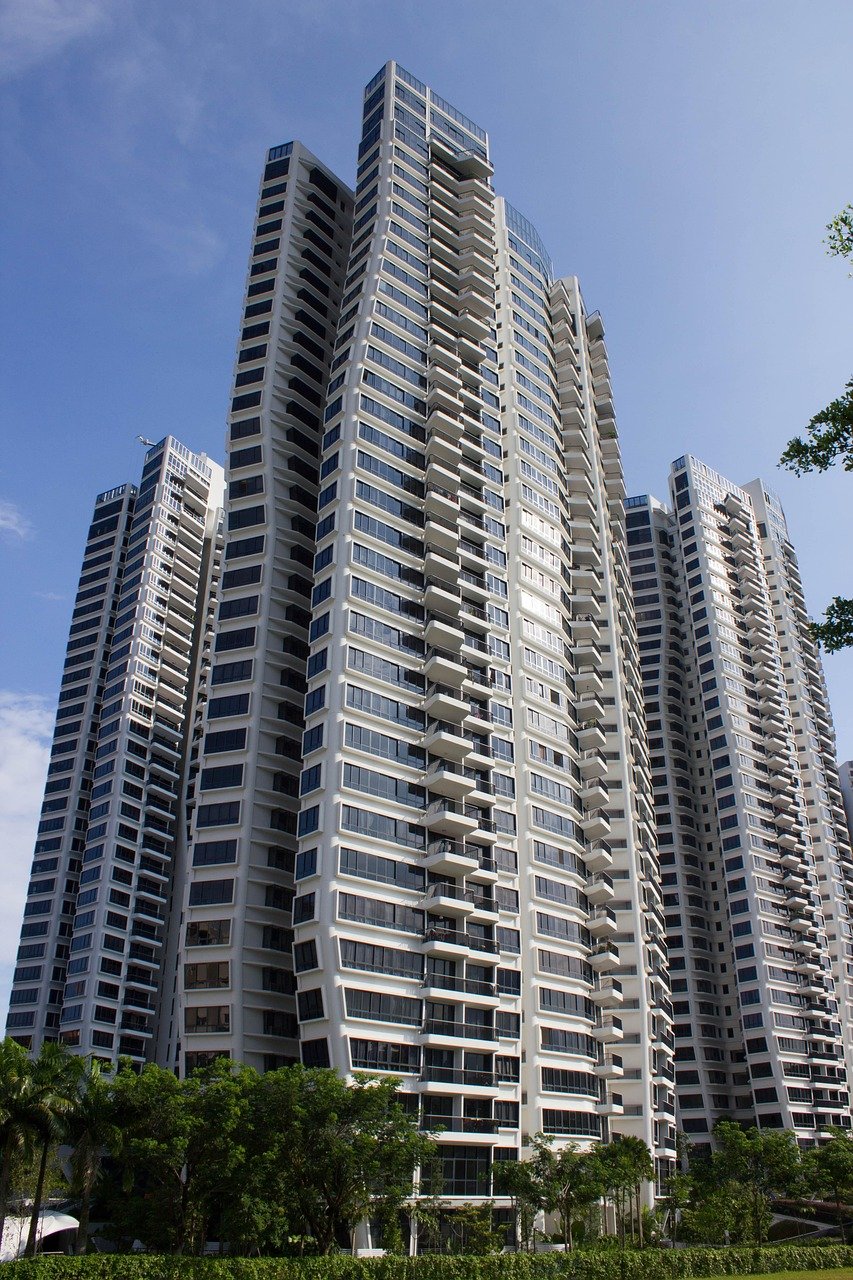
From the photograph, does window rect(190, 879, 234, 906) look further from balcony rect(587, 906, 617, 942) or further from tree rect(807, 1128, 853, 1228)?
tree rect(807, 1128, 853, 1228)

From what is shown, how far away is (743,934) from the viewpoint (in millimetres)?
121188

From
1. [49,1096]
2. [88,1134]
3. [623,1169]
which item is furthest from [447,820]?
[49,1096]

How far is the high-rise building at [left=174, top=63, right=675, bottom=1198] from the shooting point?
66312 mm

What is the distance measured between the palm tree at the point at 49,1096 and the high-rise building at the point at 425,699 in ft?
55.5

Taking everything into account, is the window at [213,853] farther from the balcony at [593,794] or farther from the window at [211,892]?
the balcony at [593,794]

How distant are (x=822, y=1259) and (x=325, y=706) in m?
44.7

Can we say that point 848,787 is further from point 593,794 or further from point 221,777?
point 221,777

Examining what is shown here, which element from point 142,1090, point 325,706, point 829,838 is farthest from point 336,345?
point 829,838

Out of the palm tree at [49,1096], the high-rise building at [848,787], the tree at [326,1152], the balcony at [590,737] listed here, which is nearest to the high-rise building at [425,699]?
the balcony at [590,737]

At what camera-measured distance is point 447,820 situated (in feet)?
232

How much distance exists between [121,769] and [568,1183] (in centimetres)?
7751

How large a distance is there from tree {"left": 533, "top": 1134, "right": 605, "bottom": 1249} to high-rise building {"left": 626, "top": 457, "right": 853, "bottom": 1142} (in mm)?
61039

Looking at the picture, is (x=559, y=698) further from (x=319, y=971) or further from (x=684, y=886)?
(x=684, y=886)

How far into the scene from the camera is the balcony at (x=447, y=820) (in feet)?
232
